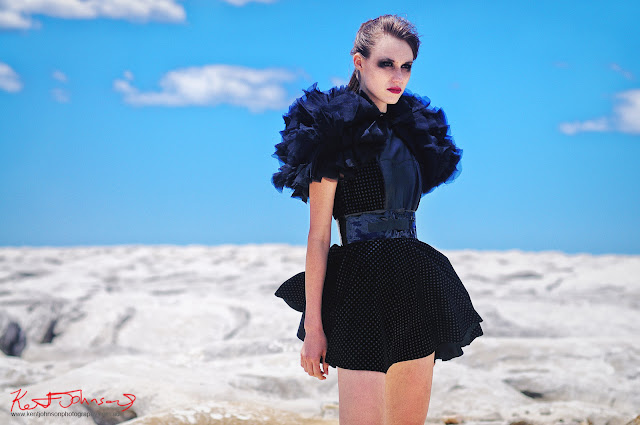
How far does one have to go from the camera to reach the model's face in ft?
5.62

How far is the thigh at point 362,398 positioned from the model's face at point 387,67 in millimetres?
783

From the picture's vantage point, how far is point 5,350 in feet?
15.6

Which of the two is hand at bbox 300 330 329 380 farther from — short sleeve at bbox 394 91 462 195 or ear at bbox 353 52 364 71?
ear at bbox 353 52 364 71

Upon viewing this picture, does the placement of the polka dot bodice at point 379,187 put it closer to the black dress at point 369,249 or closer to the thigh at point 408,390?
the black dress at point 369,249

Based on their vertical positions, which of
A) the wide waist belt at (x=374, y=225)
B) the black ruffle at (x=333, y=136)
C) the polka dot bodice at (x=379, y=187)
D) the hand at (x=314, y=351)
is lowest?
the hand at (x=314, y=351)

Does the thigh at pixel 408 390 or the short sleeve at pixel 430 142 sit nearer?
the thigh at pixel 408 390

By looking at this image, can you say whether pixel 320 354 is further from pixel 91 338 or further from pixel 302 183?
pixel 91 338

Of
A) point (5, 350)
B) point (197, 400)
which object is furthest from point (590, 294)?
point (5, 350)

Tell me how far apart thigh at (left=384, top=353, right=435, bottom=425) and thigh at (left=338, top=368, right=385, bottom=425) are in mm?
178

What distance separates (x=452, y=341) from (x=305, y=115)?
0.76 metres

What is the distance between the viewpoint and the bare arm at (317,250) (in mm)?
1589
